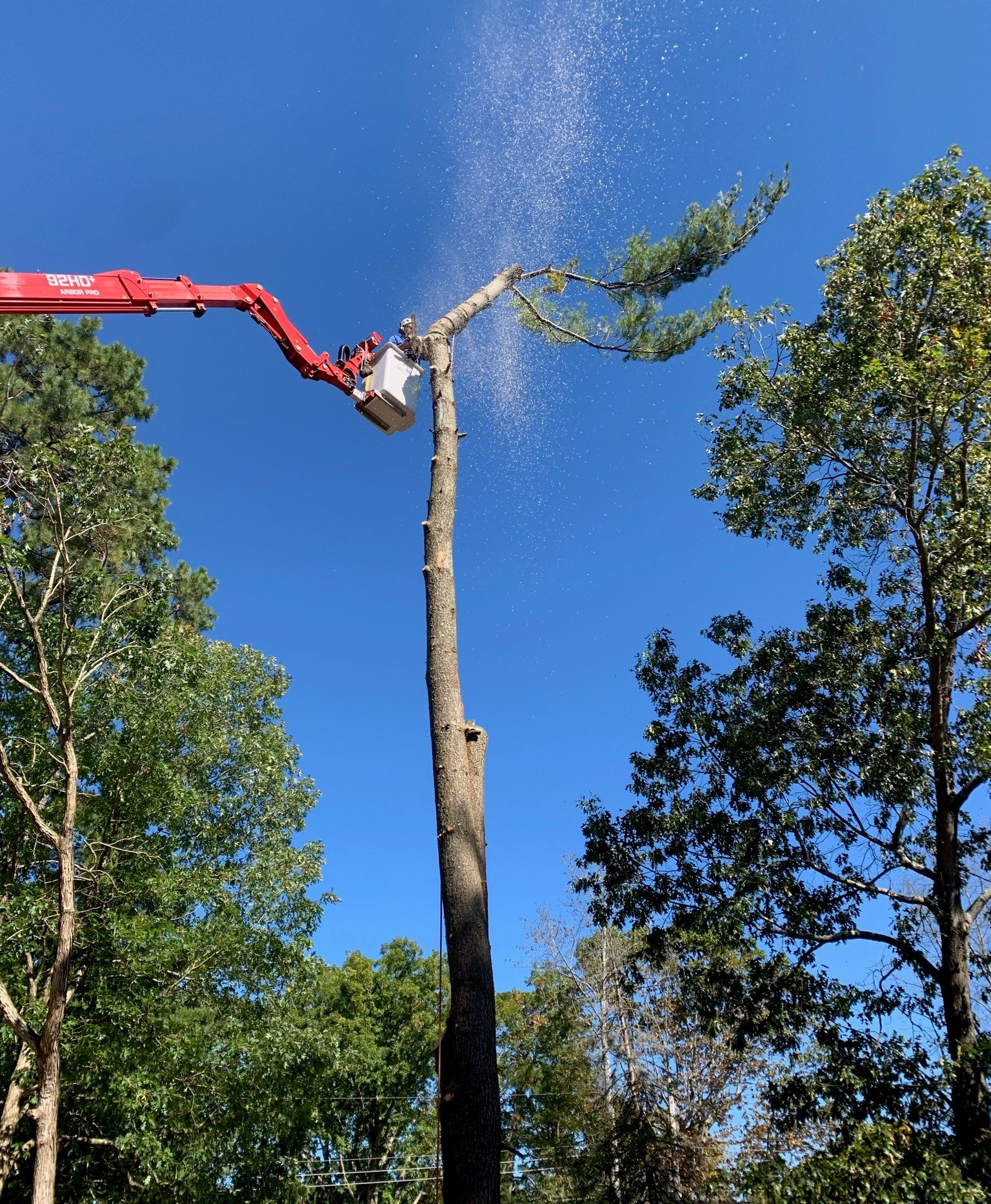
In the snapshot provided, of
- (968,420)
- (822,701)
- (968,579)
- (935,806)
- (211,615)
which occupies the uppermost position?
(211,615)

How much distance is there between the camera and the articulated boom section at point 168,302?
7715mm

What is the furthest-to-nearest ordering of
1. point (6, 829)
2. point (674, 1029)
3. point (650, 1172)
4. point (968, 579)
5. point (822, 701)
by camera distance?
1. point (674, 1029)
2. point (650, 1172)
3. point (6, 829)
4. point (822, 701)
5. point (968, 579)

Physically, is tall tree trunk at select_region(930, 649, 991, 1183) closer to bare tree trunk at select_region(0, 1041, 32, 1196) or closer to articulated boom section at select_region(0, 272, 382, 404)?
articulated boom section at select_region(0, 272, 382, 404)

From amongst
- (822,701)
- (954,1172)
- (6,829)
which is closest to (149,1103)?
(6,829)

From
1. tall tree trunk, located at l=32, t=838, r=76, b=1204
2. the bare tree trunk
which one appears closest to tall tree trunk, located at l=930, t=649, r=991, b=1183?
tall tree trunk, located at l=32, t=838, r=76, b=1204

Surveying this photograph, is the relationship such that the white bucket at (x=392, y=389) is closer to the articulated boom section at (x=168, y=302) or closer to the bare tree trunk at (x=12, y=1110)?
the articulated boom section at (x=168, y=302)

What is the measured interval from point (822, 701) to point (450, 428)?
5811 millimetres

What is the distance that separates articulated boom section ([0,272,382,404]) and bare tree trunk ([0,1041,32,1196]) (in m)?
8.98

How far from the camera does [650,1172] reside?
13.4 meters

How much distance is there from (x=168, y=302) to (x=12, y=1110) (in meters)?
10.5

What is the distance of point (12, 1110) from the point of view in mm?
10531

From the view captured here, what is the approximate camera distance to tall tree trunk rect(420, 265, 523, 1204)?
11.6 feet

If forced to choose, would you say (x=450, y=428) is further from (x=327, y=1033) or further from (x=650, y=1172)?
(x=650, y=1172)

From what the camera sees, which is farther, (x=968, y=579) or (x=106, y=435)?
(x=106, y=435)
